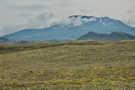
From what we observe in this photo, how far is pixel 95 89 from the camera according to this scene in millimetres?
20172

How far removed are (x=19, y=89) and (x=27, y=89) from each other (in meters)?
0.88

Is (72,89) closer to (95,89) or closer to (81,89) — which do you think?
(81,89)

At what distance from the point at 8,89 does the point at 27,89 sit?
2286 millimetres

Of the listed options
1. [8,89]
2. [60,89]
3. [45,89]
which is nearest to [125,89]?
[60,89]

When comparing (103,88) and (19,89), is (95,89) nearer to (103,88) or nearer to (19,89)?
(103,88)

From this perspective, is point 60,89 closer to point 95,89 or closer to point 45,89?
point 45,89

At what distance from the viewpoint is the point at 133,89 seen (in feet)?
65.8

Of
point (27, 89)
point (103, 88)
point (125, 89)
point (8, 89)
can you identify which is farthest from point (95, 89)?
point (8, 89)

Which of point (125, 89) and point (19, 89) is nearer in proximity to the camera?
point (125, 89)

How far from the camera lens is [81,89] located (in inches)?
811

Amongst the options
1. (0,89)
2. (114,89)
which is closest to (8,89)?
(0,89)

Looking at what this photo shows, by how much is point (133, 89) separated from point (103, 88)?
3099 millimetres

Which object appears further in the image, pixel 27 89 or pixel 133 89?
pixel 27 89

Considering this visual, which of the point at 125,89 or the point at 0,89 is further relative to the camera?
the point at 0,89
